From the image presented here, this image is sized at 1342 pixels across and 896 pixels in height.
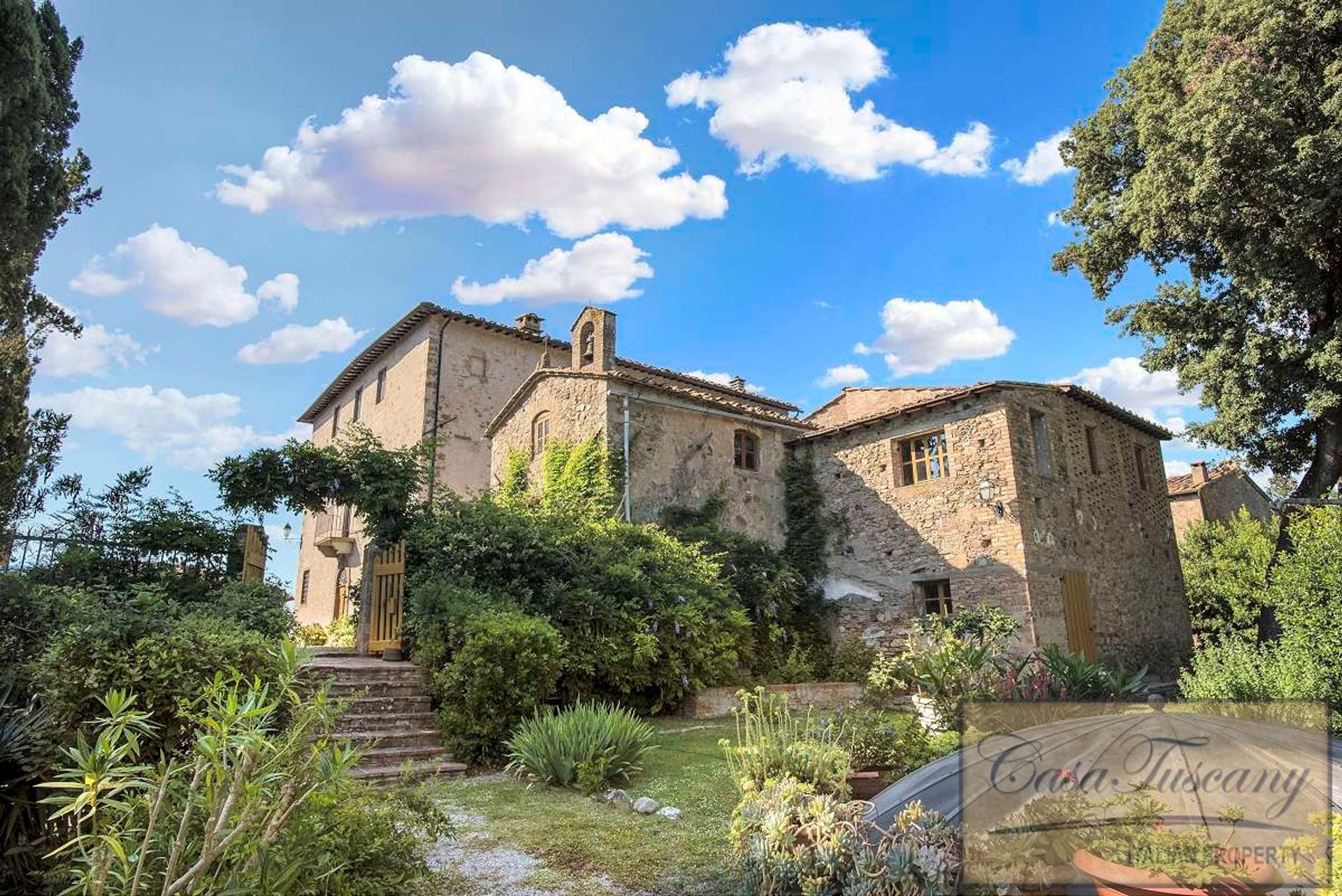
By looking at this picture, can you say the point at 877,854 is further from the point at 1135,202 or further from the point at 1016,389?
the point at 1135,202

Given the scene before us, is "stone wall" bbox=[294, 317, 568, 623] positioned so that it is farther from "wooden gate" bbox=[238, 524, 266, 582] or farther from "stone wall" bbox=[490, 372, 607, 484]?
"wooden gate" bbox=[238, 524, 266, 582]

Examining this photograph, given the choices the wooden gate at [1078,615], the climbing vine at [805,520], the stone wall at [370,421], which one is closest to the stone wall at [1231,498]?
the wooden gate at [1078,615]

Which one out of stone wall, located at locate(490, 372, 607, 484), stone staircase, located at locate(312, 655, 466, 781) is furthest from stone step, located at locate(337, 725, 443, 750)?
stone wall, located at locate(490, 372, 607, 484)

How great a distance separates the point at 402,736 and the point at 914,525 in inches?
429

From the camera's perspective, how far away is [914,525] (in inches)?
605

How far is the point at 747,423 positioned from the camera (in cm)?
1720

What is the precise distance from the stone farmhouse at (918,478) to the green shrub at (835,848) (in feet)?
35.1

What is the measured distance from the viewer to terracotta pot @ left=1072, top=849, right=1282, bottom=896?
9.37 ft

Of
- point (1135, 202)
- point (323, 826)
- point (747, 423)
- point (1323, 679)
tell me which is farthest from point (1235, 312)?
point (323, 826)

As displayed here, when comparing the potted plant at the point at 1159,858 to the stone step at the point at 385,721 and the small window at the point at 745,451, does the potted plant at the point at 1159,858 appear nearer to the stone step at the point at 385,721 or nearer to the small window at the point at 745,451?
the stone step at the point at 385,721

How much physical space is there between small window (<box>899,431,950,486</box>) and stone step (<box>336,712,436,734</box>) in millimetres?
10915

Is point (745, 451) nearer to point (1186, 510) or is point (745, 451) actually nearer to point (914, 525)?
point (914, 525)

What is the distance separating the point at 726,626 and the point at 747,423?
6.22 meters

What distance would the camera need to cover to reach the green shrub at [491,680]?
8.35 meters
